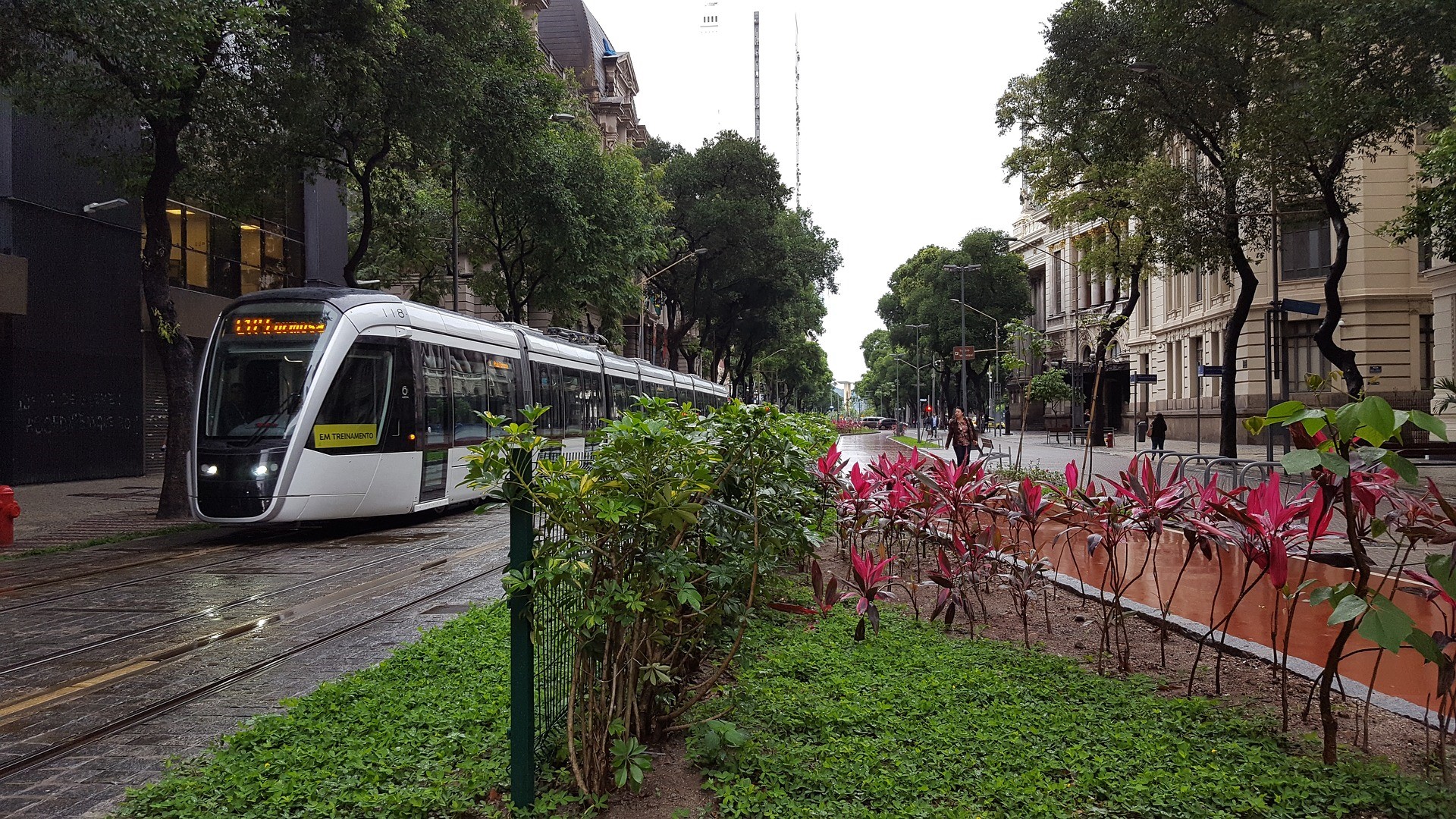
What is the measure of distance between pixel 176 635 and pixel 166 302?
31.6 feet

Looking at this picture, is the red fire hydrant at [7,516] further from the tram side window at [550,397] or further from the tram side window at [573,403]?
the tram side window at [573,403]

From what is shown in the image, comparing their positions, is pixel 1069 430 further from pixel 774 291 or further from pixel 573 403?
pixel 573 403

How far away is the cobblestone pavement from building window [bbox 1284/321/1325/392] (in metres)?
34.0

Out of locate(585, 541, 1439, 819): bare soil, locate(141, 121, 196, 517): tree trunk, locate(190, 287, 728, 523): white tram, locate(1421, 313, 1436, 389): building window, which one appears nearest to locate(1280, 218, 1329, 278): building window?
locate(1421, 313, 1436, 389): building window

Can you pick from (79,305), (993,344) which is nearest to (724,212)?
(79,305)

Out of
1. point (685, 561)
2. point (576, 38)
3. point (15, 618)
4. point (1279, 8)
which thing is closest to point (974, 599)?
point (685, 561)

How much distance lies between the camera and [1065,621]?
7.01 metres

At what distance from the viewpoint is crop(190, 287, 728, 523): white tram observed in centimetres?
1177

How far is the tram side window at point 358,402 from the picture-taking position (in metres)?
12.2

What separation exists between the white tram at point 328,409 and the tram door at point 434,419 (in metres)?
0.02

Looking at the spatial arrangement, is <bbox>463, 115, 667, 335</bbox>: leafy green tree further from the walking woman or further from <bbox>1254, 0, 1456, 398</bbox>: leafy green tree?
<bbox>1254, 0, 1456, 398</bbox>: leafy green tree

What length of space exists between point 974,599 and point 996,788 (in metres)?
4.01

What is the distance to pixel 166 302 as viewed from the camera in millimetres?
14828

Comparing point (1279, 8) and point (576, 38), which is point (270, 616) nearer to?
point (1279, 8)
